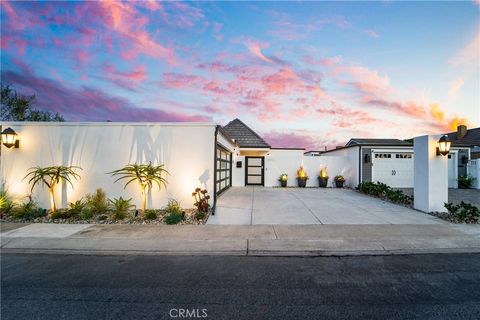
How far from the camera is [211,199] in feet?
24.3

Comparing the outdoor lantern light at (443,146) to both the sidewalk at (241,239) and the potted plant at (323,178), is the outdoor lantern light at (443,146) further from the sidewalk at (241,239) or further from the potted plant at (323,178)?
the potted plant at (323,178)

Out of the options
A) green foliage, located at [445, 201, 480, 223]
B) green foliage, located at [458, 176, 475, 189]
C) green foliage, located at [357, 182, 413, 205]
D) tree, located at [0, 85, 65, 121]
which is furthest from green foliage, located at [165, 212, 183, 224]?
tree, located at [0, 85, 65, 121]

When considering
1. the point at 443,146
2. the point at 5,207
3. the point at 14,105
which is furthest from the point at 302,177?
the point at 14,105

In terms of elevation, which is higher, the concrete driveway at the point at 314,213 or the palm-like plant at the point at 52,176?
the palm-like plant at the point at 52,176

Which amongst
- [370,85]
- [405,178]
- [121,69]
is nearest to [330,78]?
[370,85]

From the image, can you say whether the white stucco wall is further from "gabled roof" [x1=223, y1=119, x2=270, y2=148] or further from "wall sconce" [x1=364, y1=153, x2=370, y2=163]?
"wall sconce" [x1=364, y1=153, x2=370, y2=163]

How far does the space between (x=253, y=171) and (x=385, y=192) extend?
8.12 m

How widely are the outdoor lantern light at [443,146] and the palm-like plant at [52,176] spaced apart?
1246cm

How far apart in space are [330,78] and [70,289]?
40.2 feet

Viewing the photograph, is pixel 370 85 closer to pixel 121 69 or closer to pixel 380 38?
pixel 380 38

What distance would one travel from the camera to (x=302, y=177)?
14.2 metres

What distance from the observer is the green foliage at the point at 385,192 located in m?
8.54

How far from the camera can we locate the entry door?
50.1 feet

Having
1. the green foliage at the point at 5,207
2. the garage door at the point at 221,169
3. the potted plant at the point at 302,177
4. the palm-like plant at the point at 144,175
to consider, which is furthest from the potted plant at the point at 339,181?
the green foliage at the point at 5,207
